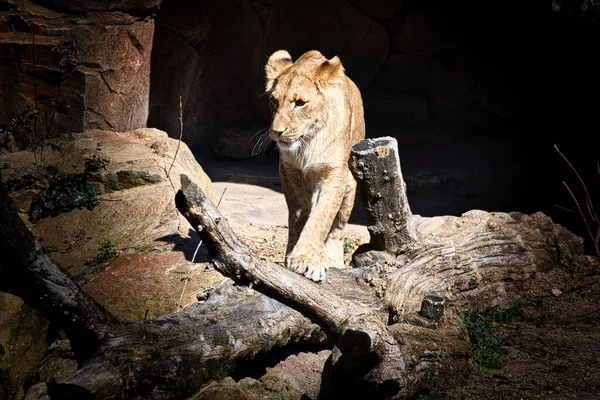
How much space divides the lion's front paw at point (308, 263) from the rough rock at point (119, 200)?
199 centimetres

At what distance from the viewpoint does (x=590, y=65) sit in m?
9.84

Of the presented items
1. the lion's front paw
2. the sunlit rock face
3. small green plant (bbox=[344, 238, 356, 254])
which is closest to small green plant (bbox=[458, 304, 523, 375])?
the lion's front paw

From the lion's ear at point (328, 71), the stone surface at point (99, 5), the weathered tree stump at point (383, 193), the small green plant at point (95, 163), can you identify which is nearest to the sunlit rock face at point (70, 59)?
the stone surface at point (99, 5)

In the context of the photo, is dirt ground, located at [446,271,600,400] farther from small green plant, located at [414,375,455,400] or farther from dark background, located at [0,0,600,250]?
dark background, located at [0,0,600,250]

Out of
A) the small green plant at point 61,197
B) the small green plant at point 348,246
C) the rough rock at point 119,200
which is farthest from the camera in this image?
the small green plant at point 348,246

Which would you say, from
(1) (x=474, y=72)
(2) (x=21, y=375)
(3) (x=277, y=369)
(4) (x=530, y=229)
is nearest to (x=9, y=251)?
(3) (x=277, y=369)

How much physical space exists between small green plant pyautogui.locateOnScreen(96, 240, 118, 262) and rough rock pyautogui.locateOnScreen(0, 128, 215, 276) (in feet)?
0.28

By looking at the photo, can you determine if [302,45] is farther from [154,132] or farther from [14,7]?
[14,7]

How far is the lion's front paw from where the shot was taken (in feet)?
16.1

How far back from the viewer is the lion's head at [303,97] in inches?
214

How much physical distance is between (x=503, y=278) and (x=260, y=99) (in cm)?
758

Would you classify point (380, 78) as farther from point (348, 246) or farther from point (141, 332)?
point (141, 332)

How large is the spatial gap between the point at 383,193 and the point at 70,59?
5065 millimetres

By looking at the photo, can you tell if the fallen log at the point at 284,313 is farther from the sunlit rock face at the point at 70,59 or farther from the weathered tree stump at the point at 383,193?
the sunlit rock face at the point at 70,59
